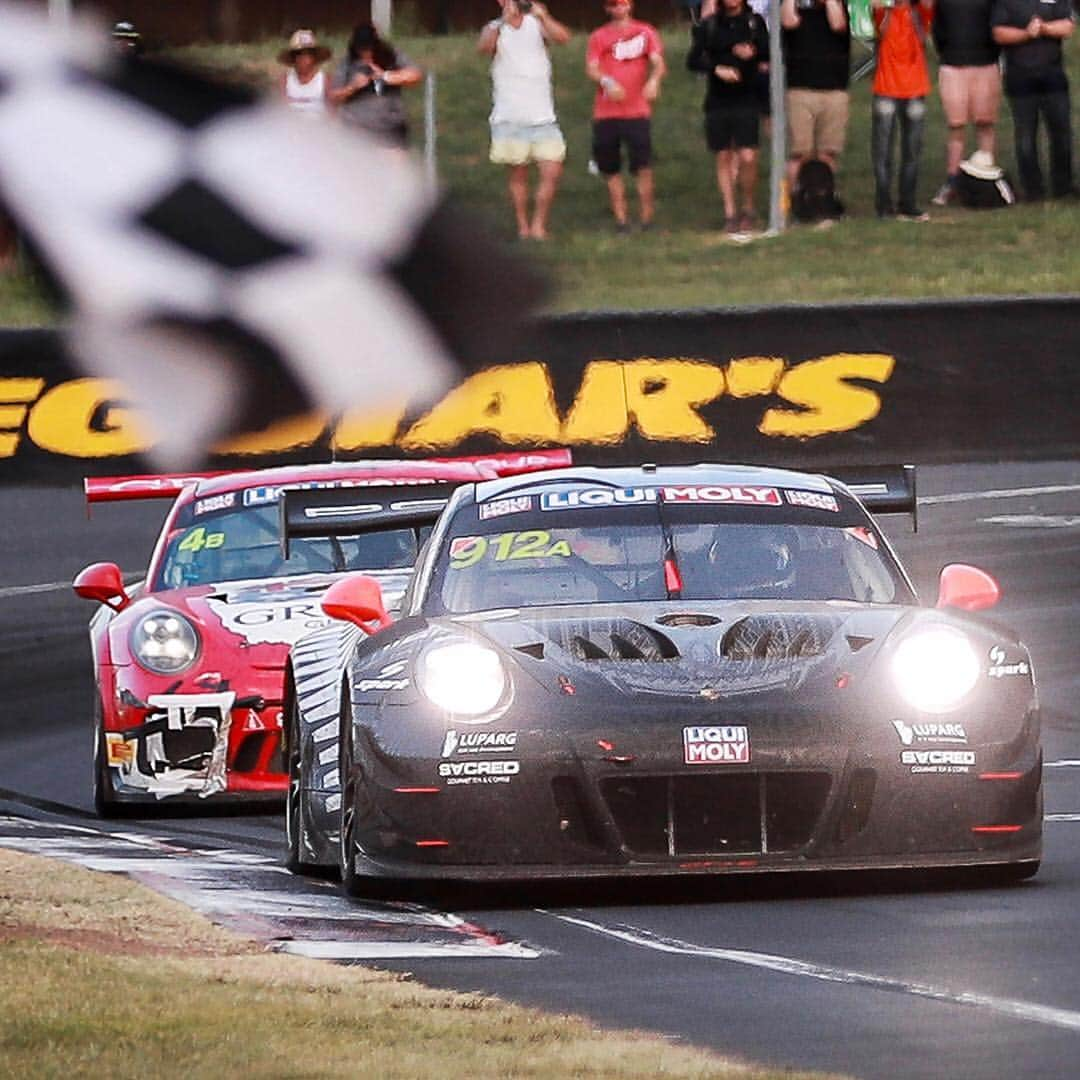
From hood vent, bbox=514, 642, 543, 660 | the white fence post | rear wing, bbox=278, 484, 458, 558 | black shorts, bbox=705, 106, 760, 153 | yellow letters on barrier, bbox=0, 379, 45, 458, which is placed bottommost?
hood vent, bbox=514, 642, 543, 660

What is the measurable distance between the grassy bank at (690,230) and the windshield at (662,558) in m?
0.63

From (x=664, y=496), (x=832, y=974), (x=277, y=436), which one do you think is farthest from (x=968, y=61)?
(x=664, y=496)

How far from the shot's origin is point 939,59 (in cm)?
439

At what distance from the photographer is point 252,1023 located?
14.7 feet

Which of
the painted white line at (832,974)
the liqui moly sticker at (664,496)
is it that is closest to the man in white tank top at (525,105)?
the painted white line at (832,974)

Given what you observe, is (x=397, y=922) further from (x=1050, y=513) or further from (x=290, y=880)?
(x=1050, y=513)

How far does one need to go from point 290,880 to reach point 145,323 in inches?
220

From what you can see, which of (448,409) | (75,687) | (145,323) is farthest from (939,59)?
(75,687)

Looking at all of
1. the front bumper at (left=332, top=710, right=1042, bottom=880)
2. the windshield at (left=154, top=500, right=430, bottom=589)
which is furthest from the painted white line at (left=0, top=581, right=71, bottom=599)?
the front bumper at (left=332, top=710, right=1042, bottom=880)

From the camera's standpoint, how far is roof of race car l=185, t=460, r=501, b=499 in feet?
32.8

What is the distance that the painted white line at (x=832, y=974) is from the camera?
465 centimetres

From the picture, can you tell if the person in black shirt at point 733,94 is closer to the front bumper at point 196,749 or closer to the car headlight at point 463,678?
the car headlight at point 463,678

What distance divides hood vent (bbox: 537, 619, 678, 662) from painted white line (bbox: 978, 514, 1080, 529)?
1041cm

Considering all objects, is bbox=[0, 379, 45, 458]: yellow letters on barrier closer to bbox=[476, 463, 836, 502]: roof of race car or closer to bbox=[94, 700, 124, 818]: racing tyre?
bbox=[476, 463, 836, 502]: roof of race car
